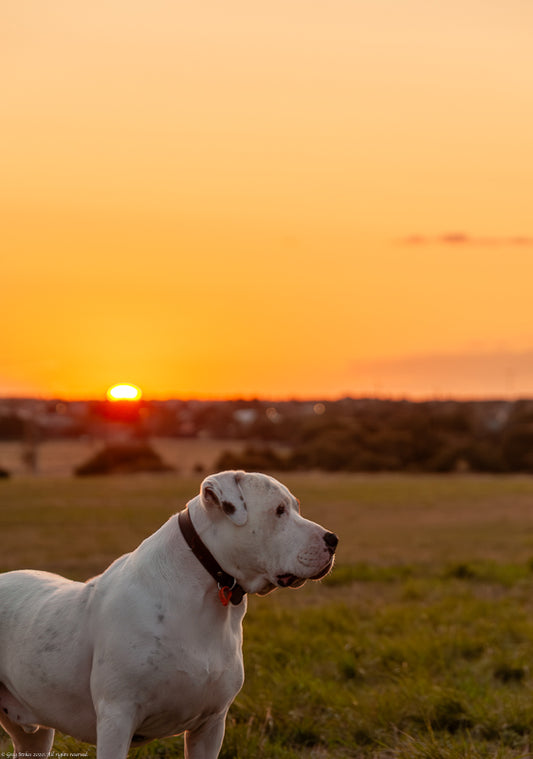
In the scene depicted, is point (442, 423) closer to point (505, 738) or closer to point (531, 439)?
point (531, 439)

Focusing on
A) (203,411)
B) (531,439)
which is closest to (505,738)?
(531,439)

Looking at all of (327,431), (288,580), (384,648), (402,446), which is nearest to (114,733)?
(288,580)

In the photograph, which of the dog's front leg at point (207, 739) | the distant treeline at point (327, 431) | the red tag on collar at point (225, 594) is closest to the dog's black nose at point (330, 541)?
the red tag on collar at point (225, 594)

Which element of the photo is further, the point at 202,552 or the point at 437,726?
the point at 437,726

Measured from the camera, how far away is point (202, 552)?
474 centimetres

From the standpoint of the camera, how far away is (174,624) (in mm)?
4633

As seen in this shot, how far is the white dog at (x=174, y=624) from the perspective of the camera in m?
4.59

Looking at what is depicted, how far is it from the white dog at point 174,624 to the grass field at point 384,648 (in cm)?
140

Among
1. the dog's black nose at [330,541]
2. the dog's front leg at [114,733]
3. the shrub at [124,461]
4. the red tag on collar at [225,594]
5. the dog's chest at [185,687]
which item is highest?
the dog's black nose at [330,541]

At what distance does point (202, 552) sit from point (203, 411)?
→ 3505 inches

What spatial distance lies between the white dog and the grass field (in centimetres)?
140

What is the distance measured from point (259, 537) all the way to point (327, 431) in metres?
65.3

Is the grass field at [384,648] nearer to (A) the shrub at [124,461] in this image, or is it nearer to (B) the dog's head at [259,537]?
(B) the dog's head at [259,537]

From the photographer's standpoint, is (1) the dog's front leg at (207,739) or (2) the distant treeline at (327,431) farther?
(2) the distant treeline at (327,431)
